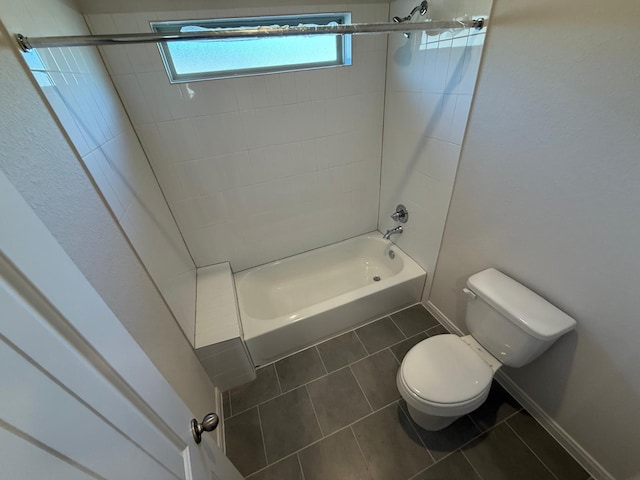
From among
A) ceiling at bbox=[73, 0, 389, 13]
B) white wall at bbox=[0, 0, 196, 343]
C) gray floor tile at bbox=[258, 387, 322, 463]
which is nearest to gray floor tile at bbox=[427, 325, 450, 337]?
gray floor tile at bbox=[258, 387, 322, 463]

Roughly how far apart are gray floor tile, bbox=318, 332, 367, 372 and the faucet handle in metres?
0.90

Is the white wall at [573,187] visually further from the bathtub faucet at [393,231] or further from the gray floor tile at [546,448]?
the bathtub faucet at [393,231]

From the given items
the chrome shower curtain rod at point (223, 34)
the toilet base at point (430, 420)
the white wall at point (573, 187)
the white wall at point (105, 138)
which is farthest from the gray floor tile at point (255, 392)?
the chrome shower curtain rod at point (223, 34)

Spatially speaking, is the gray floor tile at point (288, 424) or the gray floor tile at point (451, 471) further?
the gray floor tile at point (288, 424)

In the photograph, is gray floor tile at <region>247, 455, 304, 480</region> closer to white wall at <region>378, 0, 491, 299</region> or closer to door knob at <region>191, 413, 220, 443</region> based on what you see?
door knob at <region>191, 413, 220, 443</region>

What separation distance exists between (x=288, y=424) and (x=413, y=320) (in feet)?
3.50

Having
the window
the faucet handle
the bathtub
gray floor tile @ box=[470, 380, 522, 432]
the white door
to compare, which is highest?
the window

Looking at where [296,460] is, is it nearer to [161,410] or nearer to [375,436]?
[375,436]

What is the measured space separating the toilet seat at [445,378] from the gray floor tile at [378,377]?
0.35m

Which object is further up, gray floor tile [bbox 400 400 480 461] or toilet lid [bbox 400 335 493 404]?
toilet lid [bbox 400 335 493 404]

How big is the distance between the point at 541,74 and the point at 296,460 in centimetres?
193

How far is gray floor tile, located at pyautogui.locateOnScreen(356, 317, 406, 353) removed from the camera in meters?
1.80

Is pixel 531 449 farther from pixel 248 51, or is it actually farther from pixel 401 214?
pixel 248 51

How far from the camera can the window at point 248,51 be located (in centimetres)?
138
